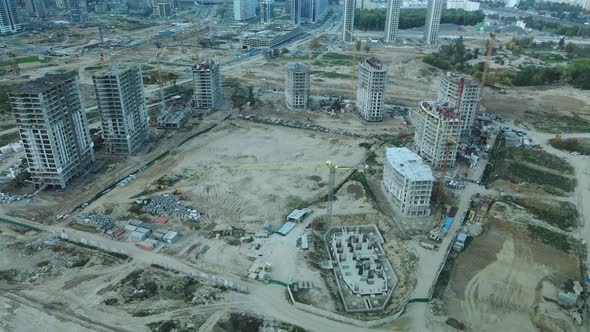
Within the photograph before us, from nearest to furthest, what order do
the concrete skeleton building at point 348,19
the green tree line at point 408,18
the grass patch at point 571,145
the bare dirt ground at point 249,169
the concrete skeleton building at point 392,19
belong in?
the bare dirt ground at point 249,169
the grass patch at point 571,145
the concrete skeleton building at point 392,19
the concrete skeleton building at point 348,19
the green tree line at point 408,18

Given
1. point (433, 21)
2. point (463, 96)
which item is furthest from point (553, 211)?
point (433, 21)

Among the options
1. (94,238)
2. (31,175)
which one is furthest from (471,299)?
(31,175)

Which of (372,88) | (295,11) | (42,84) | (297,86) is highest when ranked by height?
(42,84)

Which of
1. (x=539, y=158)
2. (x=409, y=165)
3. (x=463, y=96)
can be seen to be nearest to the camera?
(x=409, y=165)

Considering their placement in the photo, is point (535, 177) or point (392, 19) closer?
point (535, 177)

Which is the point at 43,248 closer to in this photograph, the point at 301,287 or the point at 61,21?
the point at 301,287

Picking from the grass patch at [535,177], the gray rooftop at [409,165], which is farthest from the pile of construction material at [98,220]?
the grass patch at [535,177]

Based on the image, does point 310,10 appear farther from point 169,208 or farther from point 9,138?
point 169,208

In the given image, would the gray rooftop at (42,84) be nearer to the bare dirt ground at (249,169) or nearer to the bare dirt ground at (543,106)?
the bare dirt ground at (249,169)
